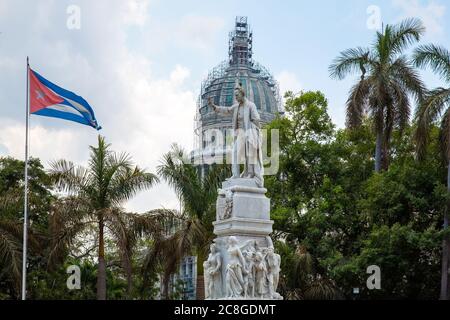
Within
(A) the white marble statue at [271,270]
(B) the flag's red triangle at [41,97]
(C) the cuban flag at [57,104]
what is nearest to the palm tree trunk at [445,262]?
(A) the white marble statue at [271,270]

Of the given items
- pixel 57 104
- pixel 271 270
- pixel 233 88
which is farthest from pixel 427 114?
pixel 233 88

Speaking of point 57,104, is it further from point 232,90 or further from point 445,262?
point 232,90

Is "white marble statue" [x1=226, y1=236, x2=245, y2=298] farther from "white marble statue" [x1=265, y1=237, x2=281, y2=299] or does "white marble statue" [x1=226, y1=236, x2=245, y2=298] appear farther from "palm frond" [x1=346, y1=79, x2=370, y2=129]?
"palm frond" [x1=346, y1=79, x2=370, y2=129]

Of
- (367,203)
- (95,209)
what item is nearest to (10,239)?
(95,209)

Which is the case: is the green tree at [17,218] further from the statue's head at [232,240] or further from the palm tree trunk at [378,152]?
the palm tree trunk at [378,152]

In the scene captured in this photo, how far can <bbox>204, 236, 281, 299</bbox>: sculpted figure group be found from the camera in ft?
70.3

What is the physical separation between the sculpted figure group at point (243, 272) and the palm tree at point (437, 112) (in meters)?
11.5

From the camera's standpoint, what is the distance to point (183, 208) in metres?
33.4

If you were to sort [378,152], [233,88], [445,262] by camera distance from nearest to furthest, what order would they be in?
[445,262] → [378,152] → [233,88]

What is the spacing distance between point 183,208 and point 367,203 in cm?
763

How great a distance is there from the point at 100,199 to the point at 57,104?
5.07 meters

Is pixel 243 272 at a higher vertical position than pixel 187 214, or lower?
lower

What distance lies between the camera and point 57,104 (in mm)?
27594
